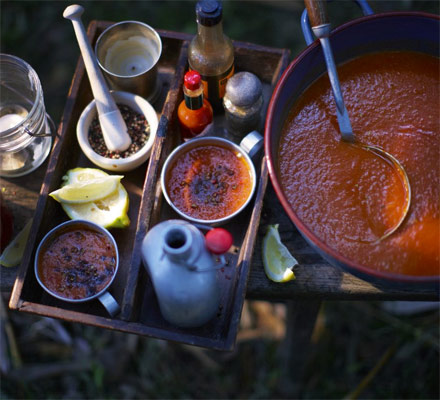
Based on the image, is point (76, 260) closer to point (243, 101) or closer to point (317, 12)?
point (243, 101)

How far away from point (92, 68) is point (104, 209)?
0.42 metres

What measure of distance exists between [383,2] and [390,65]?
934 millimetres

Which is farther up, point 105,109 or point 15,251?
point 105,109

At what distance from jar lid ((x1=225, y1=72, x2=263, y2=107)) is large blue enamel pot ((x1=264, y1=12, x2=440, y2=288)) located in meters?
0.10

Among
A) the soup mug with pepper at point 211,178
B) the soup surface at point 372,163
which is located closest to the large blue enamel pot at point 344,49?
the soup surface at point 372,163

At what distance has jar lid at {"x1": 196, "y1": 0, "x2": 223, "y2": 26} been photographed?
1.41m

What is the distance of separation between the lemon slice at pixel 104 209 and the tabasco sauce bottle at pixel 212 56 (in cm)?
42

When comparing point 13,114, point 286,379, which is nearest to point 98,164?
point 13,114

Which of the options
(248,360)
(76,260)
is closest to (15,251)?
(76,260)

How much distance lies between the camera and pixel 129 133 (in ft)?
5.49

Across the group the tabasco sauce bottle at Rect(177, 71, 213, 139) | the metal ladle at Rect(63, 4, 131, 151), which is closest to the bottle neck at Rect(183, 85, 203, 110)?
the tabasco sauce bottle at Rect(177, 71, 213, 139)

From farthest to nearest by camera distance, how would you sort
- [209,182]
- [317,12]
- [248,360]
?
1. [248,360]
2. [209,182]
3. [317,12]

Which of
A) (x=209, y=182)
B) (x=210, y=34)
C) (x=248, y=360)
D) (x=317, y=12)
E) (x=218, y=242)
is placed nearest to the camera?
(x=218, y=242)

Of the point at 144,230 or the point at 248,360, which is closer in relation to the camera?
the point at 144,230
